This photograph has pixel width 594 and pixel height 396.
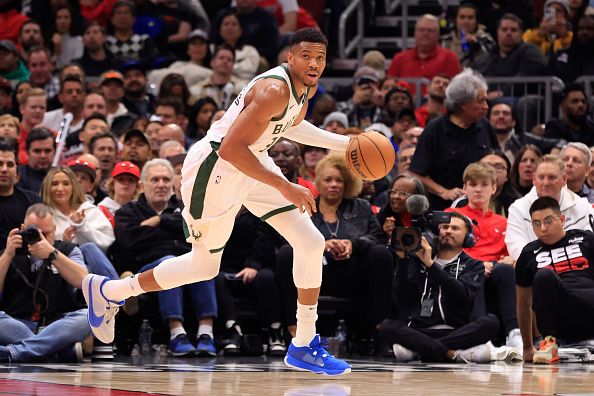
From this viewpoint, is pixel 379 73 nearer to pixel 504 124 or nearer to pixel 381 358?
pixel 504 124

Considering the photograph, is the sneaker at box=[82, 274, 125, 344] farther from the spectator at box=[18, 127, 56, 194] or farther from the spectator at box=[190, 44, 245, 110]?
the spectator at box=[190, 44, 245, 110]

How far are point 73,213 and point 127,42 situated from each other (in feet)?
19.5

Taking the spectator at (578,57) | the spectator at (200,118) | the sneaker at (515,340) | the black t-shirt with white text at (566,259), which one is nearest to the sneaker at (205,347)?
the sneaker at (515,340)

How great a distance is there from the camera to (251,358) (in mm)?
9320

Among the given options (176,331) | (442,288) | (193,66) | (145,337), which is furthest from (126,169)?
(193,66)

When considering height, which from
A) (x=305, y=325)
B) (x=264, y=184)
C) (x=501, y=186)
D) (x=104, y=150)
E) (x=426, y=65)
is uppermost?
(x=426, y=65)

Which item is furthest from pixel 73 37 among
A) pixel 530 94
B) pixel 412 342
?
pixel 412 342

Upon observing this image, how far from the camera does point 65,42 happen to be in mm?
15625

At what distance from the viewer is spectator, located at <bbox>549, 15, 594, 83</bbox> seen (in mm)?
14203

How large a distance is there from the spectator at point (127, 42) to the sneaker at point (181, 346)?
20.7 feet

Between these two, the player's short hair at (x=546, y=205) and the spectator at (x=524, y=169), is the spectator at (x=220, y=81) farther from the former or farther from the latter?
the player's short hair at (x=546, y=205)

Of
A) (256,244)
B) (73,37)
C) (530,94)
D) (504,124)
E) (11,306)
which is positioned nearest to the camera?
(11,306)

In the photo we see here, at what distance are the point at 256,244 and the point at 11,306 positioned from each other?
219cm

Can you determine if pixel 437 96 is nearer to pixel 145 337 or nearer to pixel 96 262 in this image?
pixel 145 337
